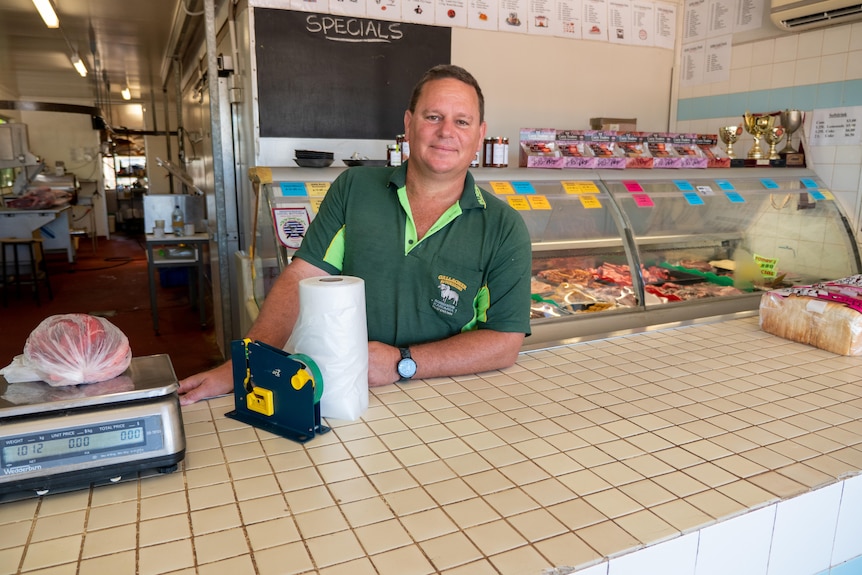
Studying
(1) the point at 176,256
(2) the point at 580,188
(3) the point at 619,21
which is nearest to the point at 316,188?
(2) the point at 580,188

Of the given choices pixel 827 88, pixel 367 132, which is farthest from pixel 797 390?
pixel 367 132

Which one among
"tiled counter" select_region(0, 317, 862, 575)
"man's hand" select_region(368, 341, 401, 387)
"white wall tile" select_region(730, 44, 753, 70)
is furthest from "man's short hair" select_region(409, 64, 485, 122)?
"white wall tile" select_region(730, 44, 753, 70)

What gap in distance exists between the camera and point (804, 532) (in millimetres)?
1207

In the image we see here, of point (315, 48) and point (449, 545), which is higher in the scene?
point (315, 48)

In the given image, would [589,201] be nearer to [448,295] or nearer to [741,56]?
[448,295]

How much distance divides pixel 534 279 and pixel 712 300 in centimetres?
84

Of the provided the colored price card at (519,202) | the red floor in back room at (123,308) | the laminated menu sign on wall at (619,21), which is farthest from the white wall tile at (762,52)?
the red floor in back room at (123,308)

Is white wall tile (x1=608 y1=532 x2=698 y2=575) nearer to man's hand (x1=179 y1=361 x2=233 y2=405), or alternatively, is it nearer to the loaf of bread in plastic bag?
man's hand (x1=179 y1=361 x2=233 y2=405)

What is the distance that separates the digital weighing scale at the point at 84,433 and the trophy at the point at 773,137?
3.89 metres

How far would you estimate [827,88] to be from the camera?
369 centimetres

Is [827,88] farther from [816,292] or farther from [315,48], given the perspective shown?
[315,48]

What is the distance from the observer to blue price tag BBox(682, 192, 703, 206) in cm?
323

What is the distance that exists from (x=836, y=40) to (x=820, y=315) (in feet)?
8.14

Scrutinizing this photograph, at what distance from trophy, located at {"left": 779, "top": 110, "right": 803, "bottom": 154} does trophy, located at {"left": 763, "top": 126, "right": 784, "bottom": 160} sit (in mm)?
42
